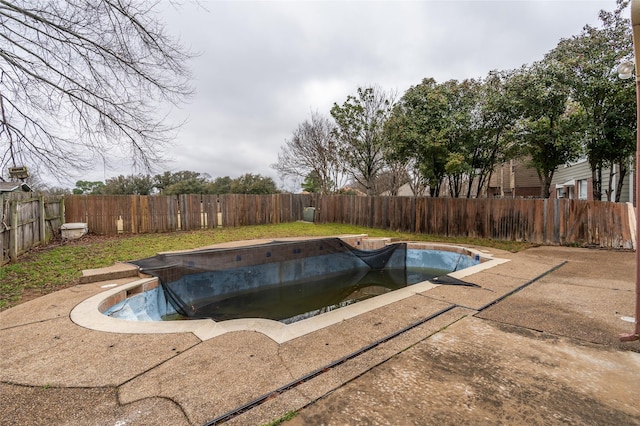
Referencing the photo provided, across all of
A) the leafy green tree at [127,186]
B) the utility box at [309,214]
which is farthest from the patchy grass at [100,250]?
the leafy green tree at [127,186]

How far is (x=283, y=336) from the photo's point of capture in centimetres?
281

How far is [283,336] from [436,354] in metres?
1.41

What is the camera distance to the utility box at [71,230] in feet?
28.4

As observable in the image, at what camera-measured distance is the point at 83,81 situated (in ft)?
15.0

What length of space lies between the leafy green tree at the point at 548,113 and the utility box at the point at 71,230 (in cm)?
1397

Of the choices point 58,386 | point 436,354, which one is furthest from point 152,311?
point 436,354

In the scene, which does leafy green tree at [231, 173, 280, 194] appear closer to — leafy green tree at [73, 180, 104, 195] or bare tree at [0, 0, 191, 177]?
leafy green tree at [73, 180, 104, 195]

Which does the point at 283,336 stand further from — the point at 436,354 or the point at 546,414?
the point at 546,414

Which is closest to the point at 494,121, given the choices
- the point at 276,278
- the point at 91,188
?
the point at 276,278

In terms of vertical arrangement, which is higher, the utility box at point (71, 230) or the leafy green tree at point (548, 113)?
the leafy green tree at point (548, 113)

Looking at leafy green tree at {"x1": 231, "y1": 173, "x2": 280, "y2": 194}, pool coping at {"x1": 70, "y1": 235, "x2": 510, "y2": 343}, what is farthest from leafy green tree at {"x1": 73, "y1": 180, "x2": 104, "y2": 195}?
pool coping at {"x1": 70, "y1": 235, "x2": 510, "y2": 343}

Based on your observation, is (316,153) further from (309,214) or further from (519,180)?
(519,180)

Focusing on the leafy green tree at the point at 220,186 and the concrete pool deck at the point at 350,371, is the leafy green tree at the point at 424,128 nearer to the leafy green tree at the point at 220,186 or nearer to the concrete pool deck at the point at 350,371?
the concrete pool deck at the point at 350,371

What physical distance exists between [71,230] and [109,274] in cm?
561
